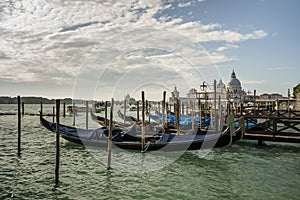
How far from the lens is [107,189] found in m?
5.32

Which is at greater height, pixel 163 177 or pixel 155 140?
pixel 155 140

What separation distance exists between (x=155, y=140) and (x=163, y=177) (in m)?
3.20

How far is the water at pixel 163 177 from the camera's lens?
199 inches

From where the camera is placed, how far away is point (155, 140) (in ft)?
30.5

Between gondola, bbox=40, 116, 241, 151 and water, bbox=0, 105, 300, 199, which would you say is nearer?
water, bbox=0, 105, 300, 199

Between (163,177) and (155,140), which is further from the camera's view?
(155,140)

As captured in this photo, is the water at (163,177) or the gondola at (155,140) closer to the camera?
the water at (163,177)

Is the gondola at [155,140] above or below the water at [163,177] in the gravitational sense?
above

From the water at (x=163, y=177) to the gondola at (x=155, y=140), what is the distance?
335 millimetres

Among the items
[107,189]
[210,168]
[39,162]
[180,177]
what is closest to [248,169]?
[210,168]

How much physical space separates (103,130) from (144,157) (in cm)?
231

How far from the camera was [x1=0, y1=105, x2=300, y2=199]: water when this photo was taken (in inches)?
199

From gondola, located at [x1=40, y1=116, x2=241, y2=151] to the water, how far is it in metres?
0.33

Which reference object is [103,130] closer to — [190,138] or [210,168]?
[190,138]
